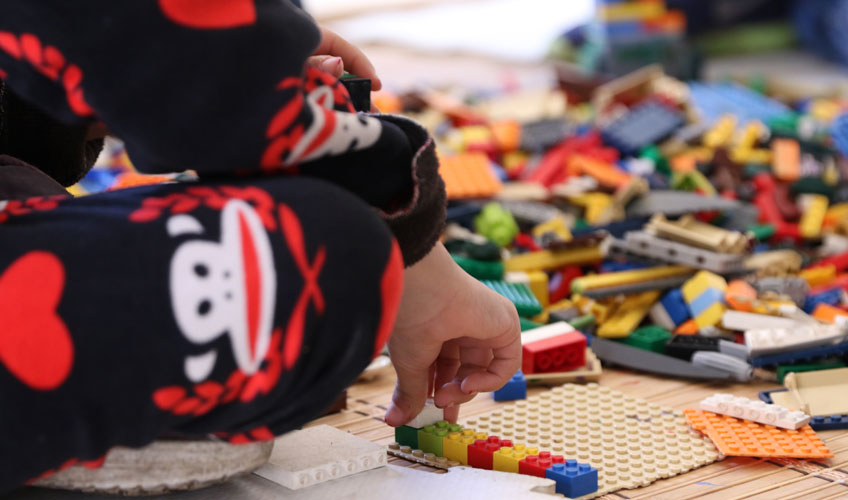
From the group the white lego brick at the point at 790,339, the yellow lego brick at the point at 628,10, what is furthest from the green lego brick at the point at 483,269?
the yellow lego brick at the point at 628,10

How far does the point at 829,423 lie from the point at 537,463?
0.29 m

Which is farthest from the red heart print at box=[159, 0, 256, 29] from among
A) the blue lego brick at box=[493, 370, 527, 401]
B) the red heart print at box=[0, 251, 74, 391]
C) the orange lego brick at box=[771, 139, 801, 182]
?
the orange lego brick at box=[771, 139, 801, 182]

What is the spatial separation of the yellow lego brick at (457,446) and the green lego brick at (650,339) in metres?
0.31

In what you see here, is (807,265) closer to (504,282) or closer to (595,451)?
(504,282)

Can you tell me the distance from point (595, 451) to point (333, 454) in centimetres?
22

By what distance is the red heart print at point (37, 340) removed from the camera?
1.64 ft

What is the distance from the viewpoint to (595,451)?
80 cm

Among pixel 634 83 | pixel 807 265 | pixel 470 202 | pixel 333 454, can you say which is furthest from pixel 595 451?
pixel 634 83

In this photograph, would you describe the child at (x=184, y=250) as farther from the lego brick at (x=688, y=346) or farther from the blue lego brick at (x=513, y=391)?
the lego brick at (x=688, y=346)

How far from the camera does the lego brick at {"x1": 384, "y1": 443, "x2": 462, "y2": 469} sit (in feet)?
2.54

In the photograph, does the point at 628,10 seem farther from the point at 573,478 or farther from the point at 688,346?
the point at 573,478

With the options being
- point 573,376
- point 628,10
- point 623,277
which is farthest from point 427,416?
point 628,10

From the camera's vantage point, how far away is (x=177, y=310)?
508 mm

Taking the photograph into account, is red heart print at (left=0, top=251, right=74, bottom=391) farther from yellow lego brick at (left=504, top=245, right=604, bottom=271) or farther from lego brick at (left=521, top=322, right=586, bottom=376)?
yellow lego brick at (left=504, top=245, right=604, bottom=271)
